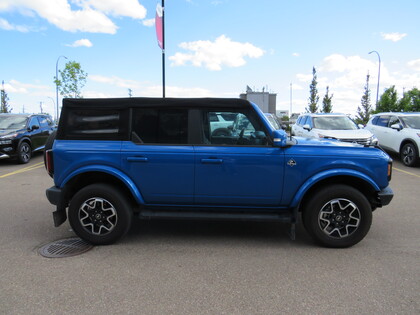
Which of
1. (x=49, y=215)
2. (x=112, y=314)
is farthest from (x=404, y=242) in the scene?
(x=49, y=215)

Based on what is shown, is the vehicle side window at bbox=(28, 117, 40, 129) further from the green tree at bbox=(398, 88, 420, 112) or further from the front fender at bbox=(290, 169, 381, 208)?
the green tree at bbox=(398, 88, 420, 112)

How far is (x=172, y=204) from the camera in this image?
3.93 metres

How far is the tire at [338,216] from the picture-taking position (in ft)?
12.1

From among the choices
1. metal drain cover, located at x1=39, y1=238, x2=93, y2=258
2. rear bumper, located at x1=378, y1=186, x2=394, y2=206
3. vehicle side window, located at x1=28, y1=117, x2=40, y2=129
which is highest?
vehicle side window, located at x1=28, y1=117, x2=40, y2=129

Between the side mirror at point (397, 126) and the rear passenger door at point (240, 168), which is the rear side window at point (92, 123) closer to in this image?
the rear passenger door at point (240, 168)

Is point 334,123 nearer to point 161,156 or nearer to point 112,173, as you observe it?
point 161,156

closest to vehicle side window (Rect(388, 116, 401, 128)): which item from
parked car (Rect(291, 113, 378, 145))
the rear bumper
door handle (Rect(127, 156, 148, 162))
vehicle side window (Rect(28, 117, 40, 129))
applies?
parked car (Rect(291, 113, 378, 145))

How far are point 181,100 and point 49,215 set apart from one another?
300cm

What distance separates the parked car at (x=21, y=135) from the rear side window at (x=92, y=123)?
299 inches

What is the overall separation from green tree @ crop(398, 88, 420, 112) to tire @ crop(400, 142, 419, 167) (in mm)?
24825

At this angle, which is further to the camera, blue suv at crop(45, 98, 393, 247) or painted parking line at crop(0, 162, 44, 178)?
painted parking line at crop(0, 162, 44, 178)

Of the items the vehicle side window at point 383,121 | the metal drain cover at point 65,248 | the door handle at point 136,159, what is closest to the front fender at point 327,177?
the door handle at point 136,159

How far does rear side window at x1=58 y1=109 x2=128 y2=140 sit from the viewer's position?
3.89 meters

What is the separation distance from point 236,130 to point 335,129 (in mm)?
7863
